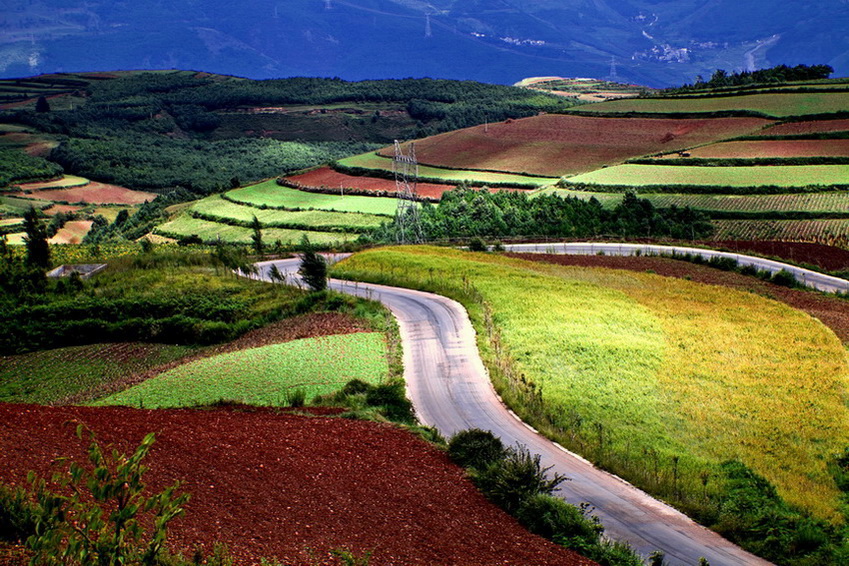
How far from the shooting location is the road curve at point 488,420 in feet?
64.7

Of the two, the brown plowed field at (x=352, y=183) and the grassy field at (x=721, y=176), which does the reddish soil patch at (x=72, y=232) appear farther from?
the grassy field at (x=721, y=176)

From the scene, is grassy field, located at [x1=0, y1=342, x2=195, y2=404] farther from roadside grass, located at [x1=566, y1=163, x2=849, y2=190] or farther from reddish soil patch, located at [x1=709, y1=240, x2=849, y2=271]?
roadside grass, located at [x1=566, y1=163, x2=849, y2=190]

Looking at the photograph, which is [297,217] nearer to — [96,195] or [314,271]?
[314,271]

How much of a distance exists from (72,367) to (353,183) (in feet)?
255

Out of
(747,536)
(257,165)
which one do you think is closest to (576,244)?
(747,536)

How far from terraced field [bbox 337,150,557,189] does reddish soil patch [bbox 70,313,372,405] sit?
2502 inches

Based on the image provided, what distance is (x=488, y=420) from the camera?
28344mm

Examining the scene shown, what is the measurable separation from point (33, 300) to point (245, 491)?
97.5 ft

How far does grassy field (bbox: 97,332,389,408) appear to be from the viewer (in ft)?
95.2

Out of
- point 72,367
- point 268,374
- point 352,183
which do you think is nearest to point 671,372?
point 268,374

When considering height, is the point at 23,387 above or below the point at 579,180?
below

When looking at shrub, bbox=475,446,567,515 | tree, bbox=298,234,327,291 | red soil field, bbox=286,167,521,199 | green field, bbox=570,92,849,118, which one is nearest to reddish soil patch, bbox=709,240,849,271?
red soil field, bbox=286,167,521,199

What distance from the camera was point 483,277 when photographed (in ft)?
167

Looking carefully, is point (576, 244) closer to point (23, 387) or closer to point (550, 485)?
point (23, 387)
